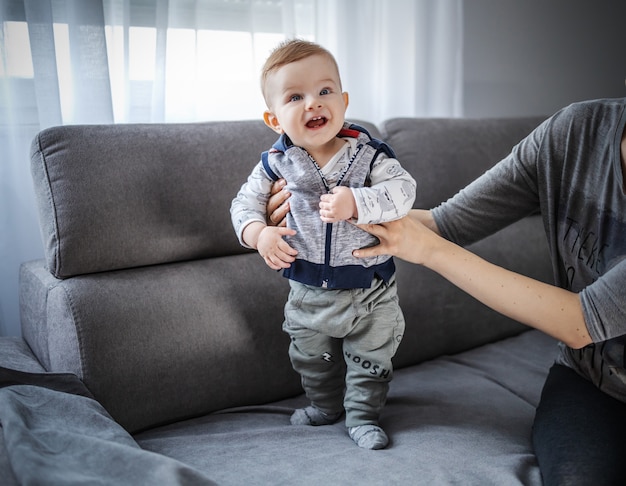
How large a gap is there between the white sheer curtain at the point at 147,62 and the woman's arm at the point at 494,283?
3.15 feet

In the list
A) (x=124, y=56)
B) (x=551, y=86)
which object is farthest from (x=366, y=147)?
(x=551, y=86)

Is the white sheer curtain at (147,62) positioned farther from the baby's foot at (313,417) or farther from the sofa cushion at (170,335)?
the baby's foot at (313,417)

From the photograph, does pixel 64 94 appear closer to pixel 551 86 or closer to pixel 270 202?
pixel 270 202

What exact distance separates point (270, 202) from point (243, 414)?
570 mm

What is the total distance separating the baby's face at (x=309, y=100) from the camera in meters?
1.22

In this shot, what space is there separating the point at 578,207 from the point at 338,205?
58 centimetres

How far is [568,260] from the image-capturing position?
4.54 ft

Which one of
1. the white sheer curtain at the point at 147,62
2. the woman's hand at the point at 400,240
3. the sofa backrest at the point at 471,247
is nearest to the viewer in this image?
the woman's hand at the point at 400,240

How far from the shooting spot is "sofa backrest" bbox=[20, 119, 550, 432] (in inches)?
56.5

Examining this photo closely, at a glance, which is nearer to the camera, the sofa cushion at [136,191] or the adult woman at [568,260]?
the adult woman at [568,260]

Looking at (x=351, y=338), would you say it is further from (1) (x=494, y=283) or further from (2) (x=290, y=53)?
(2) (x=290, y=53)

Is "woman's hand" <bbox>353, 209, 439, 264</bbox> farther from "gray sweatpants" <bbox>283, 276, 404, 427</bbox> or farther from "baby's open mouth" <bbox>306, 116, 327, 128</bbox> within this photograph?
"baby's open mouth" <bbox>306, 116, 327, 128</bbox>

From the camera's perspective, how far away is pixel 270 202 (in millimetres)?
1341

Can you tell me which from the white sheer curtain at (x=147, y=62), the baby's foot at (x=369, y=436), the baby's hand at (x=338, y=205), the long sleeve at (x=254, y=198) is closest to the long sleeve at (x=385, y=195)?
the baby's hand at (x=338, y=205)
